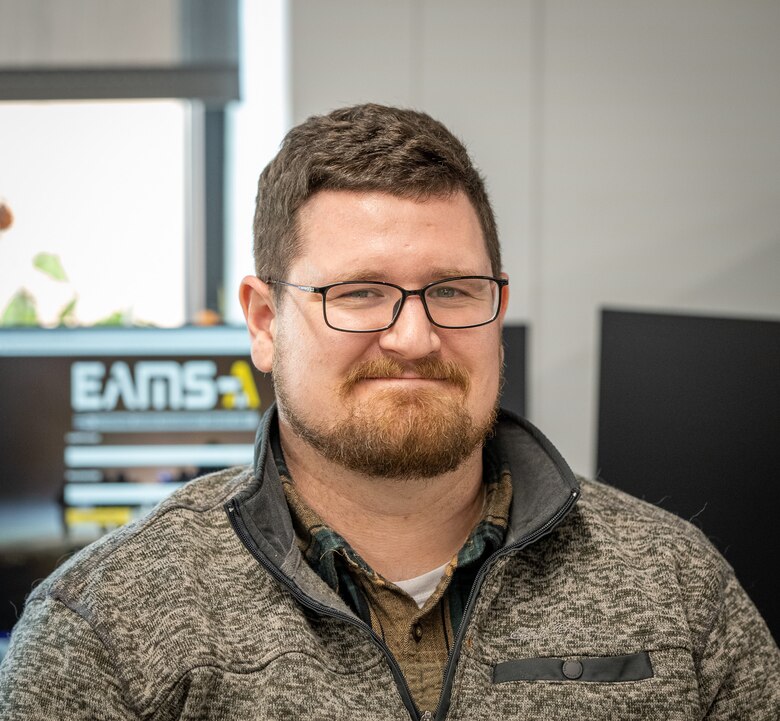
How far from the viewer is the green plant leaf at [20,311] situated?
313 cm

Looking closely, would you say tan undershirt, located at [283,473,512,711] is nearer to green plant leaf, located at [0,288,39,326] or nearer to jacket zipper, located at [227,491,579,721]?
jacket zipper, located at [227,491,579,721]

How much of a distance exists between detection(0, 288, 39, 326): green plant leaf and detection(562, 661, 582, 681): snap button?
238cm

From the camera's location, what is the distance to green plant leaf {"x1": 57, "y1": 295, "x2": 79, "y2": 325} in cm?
319

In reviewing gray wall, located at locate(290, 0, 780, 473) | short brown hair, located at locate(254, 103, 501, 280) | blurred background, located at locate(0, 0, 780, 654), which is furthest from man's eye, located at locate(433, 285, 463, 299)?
gray wall, located at locate(290, 0, 780, 473)

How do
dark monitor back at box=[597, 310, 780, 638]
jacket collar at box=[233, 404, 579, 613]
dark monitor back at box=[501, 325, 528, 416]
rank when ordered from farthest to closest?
1. dark monitor back at box=[501, 325, 528, 416]
2. dark monitor back at box=[597, 310, 780, 638]
3. jacket collar at box=[233, 404, 579, 613]

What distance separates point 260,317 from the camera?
141 centimetres

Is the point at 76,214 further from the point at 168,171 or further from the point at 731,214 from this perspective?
the point at 731,214

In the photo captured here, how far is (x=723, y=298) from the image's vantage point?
3.26 meters

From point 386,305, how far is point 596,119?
7.21 feet

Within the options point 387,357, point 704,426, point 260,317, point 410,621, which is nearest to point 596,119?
point 704,426

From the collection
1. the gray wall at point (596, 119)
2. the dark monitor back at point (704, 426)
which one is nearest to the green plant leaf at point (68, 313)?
the gray wall at point (596, 119)

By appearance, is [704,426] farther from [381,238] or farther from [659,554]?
[381,238]

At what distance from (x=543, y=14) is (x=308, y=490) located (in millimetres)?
2343

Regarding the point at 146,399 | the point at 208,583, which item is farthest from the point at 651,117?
the point at 208,583
